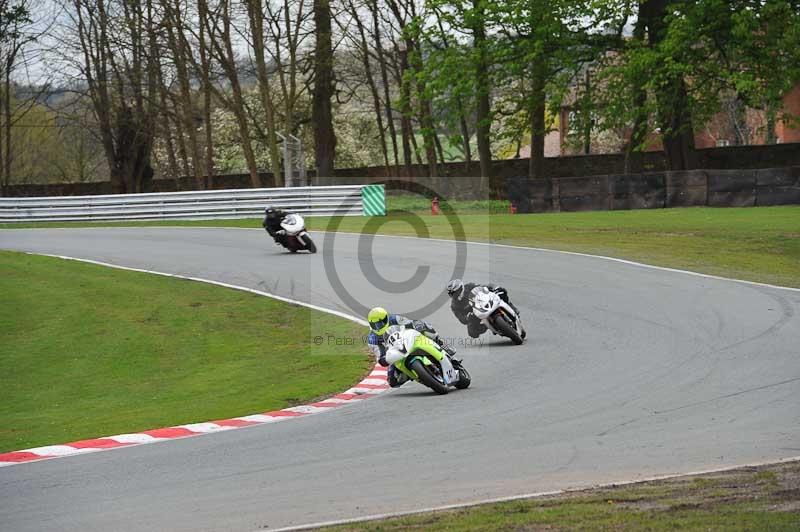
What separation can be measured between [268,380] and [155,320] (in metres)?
4.79

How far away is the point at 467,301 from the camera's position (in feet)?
47.0

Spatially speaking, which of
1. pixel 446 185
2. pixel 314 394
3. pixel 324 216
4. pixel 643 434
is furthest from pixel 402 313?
pixel 446 185

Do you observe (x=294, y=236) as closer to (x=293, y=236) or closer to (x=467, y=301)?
(x=293, y=236)

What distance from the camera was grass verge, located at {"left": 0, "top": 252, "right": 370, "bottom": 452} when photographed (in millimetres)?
11883

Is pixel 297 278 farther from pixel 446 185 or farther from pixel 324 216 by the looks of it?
pixel 446 185

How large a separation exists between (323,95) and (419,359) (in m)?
35.9

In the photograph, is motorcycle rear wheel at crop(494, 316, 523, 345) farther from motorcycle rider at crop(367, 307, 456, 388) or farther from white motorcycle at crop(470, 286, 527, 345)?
motorcycle rider at crop(367, 307, 456, 388)

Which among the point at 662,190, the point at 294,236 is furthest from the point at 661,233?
the point at 294,236

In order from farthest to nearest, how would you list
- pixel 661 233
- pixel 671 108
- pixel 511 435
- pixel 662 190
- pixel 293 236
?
pixel 671 108, pixel 662 190, pixel 661 233, pixel 293 236, pixel 511 435

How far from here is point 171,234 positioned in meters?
30.2

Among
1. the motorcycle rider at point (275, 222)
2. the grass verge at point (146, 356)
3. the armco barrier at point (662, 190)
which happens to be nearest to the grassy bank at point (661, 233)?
the armco barrier at point (662, 190)

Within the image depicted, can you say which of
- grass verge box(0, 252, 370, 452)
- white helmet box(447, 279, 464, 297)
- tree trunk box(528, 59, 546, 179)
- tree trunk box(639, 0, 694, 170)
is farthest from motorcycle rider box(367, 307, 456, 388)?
tree trunk box(528, 59, 546, 179)

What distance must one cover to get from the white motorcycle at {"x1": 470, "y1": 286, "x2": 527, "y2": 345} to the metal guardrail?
65.2 feet

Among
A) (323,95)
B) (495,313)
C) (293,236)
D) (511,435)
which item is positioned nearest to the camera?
(511,435)
